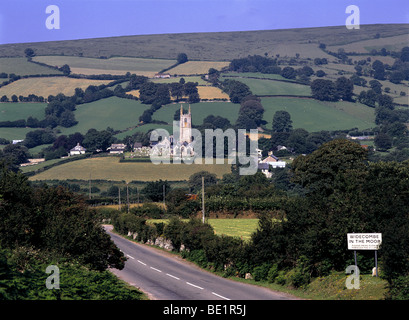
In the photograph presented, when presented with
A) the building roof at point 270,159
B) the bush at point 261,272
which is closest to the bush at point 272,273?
the bush at point 261,272

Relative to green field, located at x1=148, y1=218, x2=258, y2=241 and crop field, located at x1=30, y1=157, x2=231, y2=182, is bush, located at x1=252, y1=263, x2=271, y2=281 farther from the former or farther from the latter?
crop field, located at x1=30, y1=157, x2=231, y2=182

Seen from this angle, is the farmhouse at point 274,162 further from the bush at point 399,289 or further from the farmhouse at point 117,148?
the bush at point 399,289

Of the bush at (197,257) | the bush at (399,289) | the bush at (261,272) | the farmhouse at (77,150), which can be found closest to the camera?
the bush at (399,289)

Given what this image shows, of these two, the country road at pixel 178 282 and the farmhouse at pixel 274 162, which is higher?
the country road at pixel 178 282

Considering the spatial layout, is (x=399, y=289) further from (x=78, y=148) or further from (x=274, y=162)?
(x=78, y=148)

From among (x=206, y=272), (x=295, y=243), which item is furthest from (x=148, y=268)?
(x=295, y=243)

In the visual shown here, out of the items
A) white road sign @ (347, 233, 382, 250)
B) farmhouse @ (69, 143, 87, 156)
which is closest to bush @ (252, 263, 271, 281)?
white road sign @ (347, 233, 382, 250)

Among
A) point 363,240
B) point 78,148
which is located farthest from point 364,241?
point 78,148
